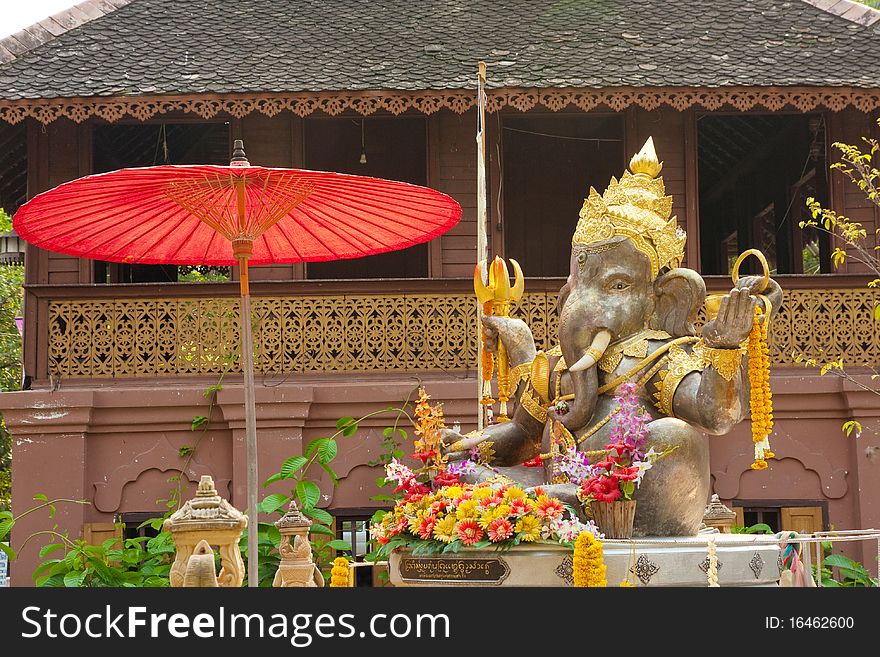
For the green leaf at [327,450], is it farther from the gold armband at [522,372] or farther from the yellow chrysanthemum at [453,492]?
the yellow chrysanthemum at [453,492]

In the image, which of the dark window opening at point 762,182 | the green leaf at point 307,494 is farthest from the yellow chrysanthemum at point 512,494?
the dark window opening at point 762,182

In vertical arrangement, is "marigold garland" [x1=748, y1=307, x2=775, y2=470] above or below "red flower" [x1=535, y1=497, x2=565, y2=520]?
Answer: above

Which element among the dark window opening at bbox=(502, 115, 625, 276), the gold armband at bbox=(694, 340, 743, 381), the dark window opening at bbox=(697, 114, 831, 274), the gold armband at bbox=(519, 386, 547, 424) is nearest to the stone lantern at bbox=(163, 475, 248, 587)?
the gold armband at bbox=(519, 386, 547, 424)

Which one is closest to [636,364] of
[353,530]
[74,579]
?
[74,579]

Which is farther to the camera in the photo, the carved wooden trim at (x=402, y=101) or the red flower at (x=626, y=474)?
the carved wooden trim at (x=402, y=101)

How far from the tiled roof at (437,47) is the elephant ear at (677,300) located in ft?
17.6

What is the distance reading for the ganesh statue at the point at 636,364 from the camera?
598 centimetres

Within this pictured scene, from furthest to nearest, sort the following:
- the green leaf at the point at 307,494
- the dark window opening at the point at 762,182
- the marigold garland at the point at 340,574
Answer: the dark window opening at the point at 762,182, the green leaf at the point at 307,494, the marigold garland at the point at 340,574

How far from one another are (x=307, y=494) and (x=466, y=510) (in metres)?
5.21

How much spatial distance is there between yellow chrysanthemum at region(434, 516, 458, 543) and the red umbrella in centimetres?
85

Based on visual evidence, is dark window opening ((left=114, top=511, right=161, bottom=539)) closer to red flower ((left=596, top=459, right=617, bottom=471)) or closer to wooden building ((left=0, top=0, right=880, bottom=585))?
wooden building ((left=0, top=0, right=880, bottom=585))

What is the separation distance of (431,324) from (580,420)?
5.78 meters

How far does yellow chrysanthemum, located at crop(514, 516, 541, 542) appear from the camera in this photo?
561cm

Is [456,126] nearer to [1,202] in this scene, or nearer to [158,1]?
[158,1]
